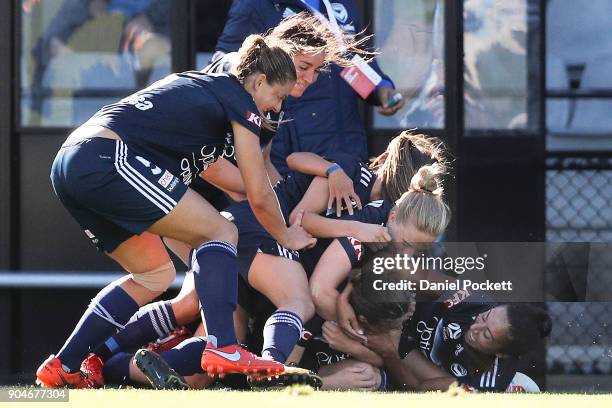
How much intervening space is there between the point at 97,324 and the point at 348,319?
0.97 m

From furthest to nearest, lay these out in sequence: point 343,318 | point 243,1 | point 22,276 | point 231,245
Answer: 1. point 22,276
2. point 243,1
3. point 343,318
4. point 231,245

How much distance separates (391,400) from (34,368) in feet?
10.7

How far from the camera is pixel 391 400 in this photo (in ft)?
14.6

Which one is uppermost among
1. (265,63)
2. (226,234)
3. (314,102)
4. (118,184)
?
(265,63)

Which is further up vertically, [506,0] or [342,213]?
[506,0]

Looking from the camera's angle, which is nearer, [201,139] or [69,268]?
[201,139]

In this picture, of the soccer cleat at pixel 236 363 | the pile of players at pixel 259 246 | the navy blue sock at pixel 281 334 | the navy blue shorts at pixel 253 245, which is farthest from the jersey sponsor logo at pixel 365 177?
the soccer cleat at pixel 236 363

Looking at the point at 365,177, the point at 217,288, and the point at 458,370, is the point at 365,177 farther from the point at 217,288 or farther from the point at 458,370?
the point at 217,288

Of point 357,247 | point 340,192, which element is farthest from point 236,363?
point 340,192

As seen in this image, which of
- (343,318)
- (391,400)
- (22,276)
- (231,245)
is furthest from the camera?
(22,276)

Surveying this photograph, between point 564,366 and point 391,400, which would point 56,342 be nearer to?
point 564,366

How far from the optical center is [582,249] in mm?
7227

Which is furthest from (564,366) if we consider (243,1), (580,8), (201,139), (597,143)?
(201,139)

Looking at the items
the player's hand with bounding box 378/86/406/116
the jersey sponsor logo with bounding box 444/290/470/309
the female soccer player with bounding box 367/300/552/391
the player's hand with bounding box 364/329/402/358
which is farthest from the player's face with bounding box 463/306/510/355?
the player's hand with bounding box 378/86/406/116
